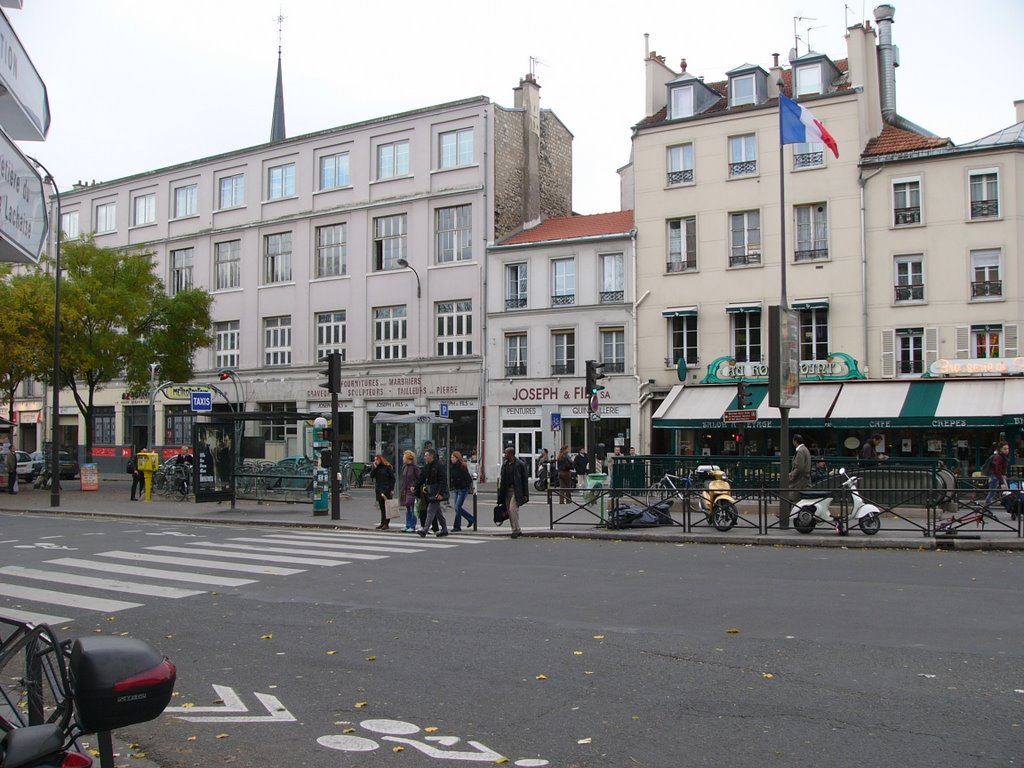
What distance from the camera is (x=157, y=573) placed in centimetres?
1320

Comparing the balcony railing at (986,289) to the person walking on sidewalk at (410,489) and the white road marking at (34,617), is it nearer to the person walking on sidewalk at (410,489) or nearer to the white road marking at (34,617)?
the person walking on sidewalk at (410,489)

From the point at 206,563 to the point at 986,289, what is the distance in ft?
84.1

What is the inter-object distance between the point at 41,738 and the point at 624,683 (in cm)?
459

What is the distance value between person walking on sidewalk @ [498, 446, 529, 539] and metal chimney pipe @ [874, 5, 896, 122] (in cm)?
2400

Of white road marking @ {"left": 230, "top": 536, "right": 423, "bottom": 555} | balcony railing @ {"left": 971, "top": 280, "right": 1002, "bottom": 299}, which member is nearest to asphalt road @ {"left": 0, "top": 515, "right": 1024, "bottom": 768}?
white road marking @ {"left": 230, "top": 536, "right": 423, "bottom": 555}

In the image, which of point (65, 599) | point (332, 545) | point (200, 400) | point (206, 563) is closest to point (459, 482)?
point (332, 545)

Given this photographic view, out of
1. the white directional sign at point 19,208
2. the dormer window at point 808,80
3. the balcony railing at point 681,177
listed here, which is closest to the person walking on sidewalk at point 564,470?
the balcony railing at point 681,177

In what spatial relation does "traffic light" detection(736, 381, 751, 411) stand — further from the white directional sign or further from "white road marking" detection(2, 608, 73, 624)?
the white directional sign

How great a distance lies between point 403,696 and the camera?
673 centimetres

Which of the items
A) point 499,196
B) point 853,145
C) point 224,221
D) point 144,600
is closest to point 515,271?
point 499,196

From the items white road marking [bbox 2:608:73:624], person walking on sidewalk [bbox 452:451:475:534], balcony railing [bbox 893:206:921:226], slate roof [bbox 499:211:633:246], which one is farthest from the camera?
slate roof [bbox 499:211:633:246]

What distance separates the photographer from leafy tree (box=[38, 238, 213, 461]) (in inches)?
1294

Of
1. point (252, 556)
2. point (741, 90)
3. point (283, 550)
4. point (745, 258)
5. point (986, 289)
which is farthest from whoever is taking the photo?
point (741, 90)

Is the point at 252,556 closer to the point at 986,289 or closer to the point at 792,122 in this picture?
the point at 792,122
